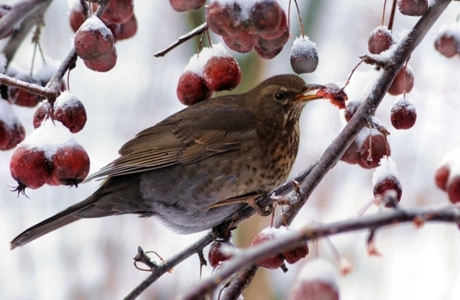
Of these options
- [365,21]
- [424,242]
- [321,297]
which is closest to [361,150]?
[321,297]

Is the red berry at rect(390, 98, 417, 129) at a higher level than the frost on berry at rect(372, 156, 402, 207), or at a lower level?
higher

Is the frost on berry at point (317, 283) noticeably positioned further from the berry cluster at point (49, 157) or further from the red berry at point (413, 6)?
the red berry at point (413, 6)

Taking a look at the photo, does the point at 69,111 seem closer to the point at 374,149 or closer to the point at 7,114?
the point at 7,114

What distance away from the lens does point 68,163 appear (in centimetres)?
221

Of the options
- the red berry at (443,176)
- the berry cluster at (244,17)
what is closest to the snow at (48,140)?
the berry cluster at (244,17)

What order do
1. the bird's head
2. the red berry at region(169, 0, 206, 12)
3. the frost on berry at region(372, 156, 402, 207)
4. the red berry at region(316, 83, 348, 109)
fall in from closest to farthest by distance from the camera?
1. the red berry at region(169, 0, 206, 12)
2. the frost on berry at region(372, 156, 402, 207)
3. the red berry at region(316, 83, 348, 109)
4. the bird's head

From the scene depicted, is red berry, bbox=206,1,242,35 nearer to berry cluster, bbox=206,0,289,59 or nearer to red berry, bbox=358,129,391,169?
berry cluster, bbox=206,0,289,59

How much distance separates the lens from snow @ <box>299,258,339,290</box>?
1.45 meters

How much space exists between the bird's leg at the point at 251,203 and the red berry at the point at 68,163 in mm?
897

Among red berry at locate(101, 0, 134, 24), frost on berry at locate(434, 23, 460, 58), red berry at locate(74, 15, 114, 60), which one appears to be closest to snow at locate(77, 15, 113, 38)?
red berry at locate(74, 15, 114, 60)

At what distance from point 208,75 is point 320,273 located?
61.0 inches

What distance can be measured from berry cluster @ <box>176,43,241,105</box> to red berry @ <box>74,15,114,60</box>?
0.64 metres

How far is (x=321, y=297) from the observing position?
1.44 metres

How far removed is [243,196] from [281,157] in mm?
365
